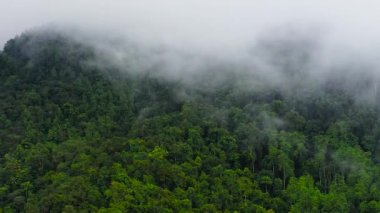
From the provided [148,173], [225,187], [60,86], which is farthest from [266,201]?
[60,86]

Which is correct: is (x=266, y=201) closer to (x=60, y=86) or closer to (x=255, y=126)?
(x=255, y=126)

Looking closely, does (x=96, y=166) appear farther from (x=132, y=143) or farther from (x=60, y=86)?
(x=60, y=86)

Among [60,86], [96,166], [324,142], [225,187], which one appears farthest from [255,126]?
[60,86]

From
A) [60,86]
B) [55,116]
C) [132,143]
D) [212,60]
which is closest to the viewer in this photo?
[132,143]

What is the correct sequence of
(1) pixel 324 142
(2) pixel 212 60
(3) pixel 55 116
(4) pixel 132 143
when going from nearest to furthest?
(4) pixel 132 143, (1) pixel 324 142, (3) pixel 55 116, (2) pixel 212 60

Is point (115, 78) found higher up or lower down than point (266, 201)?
higher up

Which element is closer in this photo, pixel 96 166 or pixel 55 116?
pixel 96 166

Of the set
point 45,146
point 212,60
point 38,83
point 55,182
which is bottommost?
point 55,182
